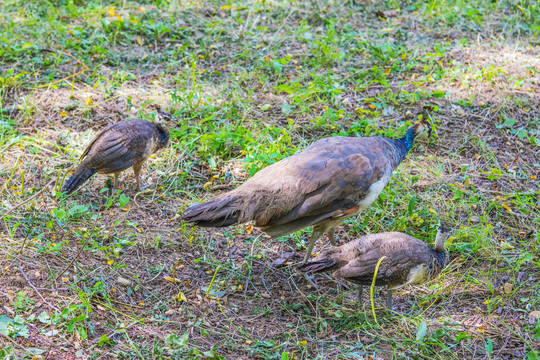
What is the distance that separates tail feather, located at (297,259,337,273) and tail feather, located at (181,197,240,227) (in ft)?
2.12

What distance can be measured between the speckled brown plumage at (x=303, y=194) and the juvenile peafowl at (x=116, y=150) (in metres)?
1.26

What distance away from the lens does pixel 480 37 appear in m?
8.06

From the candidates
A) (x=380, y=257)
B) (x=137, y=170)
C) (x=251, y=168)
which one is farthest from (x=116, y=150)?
(x=380, y=257)

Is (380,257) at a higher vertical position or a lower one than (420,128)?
lower

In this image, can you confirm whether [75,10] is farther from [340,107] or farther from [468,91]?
[468,91]

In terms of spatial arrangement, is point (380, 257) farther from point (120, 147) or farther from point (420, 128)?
point (120, 147)

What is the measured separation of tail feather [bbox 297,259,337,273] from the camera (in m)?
4.23

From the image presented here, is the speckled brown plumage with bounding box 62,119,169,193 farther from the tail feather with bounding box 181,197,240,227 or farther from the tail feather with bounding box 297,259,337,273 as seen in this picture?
the tail feather with bounding box 297,259,337,273

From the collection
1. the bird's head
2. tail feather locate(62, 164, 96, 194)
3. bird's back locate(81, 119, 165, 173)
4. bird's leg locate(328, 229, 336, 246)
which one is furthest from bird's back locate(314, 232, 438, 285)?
tail feather locate(62, 164, 96, 194)

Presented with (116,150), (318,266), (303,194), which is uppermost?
(303,194)

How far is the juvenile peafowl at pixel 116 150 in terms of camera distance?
17.1ft

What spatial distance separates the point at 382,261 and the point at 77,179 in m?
2.92

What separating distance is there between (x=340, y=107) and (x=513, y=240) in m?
2.52

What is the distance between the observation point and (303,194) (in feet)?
14.4
